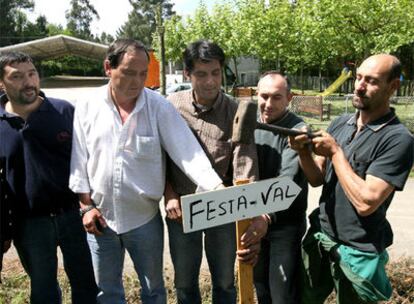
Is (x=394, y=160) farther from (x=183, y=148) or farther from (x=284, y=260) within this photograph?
(x=183, y=148)

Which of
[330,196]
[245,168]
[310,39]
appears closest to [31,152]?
[245,168]

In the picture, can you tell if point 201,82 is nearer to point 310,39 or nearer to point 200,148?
point 200,148

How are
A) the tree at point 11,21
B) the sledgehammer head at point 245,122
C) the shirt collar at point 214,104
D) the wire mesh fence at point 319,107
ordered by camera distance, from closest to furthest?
the sledgehammer head at point 245,122 < the shirt collar at point 214,104 < the wire mesh fence at point 319,107 < the tree at point 11,21

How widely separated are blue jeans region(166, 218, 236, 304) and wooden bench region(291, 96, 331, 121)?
11218 mm

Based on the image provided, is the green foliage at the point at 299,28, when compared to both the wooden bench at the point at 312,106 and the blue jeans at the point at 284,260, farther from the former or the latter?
the blue jeans at the point at 284,260

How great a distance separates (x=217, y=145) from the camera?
2.58 metres

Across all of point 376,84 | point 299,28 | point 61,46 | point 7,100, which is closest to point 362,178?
point 376,84

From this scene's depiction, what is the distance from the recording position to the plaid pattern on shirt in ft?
8.27

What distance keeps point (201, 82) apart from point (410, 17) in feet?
36.5

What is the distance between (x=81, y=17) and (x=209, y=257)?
90051 millimetres

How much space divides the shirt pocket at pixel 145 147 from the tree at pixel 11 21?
5470 centimetres

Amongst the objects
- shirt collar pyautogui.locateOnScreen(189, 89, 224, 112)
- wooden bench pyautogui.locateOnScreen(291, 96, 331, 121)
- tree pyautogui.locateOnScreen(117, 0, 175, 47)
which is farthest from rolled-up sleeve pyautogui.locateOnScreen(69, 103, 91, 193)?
tree pyautogui.locateOnScreen(117, 0, 175, 47)

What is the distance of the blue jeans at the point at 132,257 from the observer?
8.39ft

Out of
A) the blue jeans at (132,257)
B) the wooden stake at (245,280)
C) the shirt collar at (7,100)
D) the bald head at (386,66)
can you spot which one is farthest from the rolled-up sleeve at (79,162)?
the bald head at (386,66)
